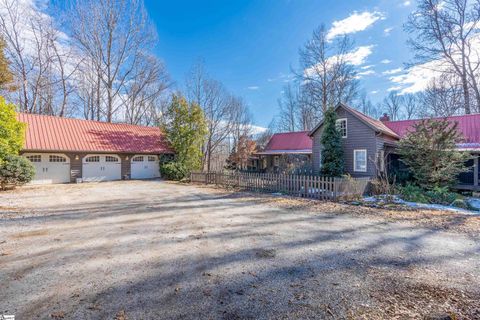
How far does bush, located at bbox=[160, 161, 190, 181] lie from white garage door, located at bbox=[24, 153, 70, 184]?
6.98m

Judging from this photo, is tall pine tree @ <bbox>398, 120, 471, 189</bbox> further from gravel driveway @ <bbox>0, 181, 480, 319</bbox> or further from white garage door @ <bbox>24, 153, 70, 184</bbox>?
white garage door @ <bbox>24, 153, 70, 184</bbox>

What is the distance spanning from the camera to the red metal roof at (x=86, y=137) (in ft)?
53.4

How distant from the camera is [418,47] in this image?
1944 cm

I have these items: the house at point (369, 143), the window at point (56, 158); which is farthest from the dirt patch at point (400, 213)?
the window at point (56, 158)

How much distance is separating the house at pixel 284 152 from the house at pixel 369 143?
4.96 m

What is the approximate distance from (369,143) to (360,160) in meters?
1.22

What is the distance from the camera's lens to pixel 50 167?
16.3 meters

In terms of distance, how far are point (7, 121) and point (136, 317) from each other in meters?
15.5

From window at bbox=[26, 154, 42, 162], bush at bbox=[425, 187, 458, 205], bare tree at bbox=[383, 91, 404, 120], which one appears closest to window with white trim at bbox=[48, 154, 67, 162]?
window at bbox=[26, 154, 42, 162]

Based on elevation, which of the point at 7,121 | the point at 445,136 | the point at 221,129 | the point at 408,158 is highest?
the point at 221,129

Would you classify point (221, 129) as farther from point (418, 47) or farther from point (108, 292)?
point (108, 292)

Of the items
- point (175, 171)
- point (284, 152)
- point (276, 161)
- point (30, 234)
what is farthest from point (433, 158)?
point (175, 171)

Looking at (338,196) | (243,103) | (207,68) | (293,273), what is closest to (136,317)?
(293,273)

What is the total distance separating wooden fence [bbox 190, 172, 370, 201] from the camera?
10242 mm
